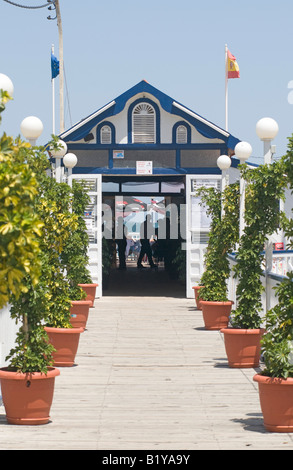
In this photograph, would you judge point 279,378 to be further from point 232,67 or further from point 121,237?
point 121,237

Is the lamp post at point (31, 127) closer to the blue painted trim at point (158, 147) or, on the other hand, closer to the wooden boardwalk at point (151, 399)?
the wooden boardwalk at point (151, 399)

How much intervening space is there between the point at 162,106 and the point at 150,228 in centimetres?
974

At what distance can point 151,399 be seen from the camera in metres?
8.62

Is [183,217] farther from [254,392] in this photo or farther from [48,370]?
[48,370]

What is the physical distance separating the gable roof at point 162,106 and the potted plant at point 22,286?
10.6 metres

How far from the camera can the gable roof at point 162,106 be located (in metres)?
18.9

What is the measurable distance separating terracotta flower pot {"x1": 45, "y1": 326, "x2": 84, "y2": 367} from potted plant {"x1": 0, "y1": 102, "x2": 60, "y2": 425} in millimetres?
2450

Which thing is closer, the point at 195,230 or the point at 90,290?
the point at 90,290

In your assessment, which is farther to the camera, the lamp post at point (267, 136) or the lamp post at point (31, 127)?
the lamp post at point (267, 136)

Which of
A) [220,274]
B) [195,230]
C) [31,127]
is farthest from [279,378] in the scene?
[195,230]

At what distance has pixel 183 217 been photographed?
2205cm

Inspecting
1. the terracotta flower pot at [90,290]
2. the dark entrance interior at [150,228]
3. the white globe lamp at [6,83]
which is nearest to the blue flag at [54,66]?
the dark entrance interior at [150,228]

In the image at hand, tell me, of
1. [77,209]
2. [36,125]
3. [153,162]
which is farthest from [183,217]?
[36,125]
